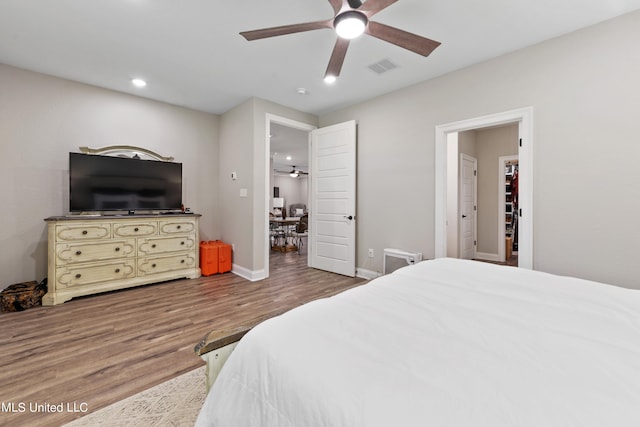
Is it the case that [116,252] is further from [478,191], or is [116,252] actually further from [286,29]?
[478,191]

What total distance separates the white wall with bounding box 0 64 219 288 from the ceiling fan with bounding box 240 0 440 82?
3.00m

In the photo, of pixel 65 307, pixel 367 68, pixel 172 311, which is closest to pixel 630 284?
pixel 367 68

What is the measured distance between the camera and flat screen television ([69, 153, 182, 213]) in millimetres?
3367

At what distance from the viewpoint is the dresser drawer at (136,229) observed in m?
3.41

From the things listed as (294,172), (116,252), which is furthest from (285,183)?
(116,252)

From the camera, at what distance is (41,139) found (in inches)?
129

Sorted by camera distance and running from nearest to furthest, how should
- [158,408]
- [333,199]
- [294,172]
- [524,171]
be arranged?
[158,408]
[524,171]
[333,199]
[294,172]

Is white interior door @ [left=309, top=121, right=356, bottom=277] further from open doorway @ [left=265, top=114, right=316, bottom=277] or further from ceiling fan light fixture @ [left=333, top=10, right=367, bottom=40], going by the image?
ceiling fan light fixture @ [left=333, top=10, right=367, bottom=40]

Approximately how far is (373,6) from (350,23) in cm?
17

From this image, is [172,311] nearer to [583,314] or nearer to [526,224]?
[583,314]

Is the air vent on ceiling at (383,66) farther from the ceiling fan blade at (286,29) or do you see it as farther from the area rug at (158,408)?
the area rug at (158,408)

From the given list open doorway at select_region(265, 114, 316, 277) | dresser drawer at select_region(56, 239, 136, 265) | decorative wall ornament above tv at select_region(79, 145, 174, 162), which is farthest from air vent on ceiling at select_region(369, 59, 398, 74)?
dresser drawer at select_region(56, 239, 136, 265)

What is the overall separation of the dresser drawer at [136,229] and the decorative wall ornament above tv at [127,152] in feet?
3.47

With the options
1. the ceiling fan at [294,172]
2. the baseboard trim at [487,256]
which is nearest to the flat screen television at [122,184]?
the baseboard trim at [487,256]
